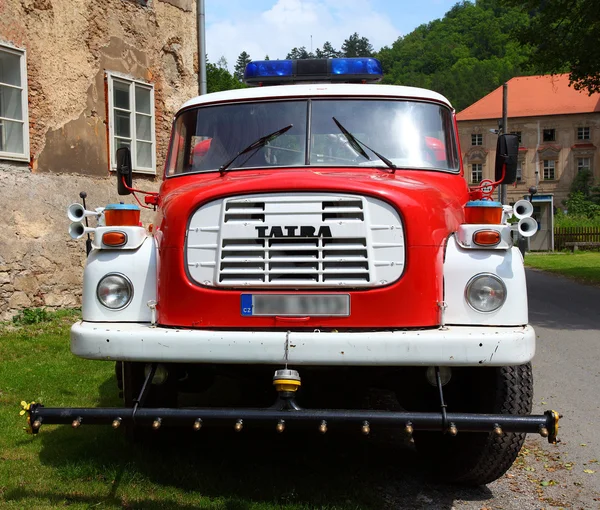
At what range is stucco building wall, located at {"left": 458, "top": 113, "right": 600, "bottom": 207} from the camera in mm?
65562

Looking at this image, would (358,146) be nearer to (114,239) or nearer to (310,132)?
(310,132)

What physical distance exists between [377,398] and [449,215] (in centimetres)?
260

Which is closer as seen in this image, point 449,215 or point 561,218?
point 449,215

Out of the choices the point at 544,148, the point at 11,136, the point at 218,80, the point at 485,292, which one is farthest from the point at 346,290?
the point at 544,148

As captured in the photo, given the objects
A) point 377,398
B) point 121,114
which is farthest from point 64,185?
point 377,398

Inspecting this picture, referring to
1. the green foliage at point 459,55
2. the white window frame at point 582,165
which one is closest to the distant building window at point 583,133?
the white window frame at point 582,165

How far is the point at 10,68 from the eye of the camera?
393 inches

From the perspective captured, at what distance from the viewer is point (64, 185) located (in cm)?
1064

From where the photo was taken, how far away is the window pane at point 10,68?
984 centimetres

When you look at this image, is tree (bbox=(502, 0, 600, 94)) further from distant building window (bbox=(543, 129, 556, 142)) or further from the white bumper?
distant building window (bbox=(543, 129, 556, 142))

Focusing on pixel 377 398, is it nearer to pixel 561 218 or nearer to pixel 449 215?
pixel 449 215

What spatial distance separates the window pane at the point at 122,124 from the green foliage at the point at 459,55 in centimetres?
7230

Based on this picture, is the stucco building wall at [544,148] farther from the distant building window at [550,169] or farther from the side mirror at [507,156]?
the side mirror at [507,156]

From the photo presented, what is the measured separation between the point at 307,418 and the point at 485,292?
121 cm
